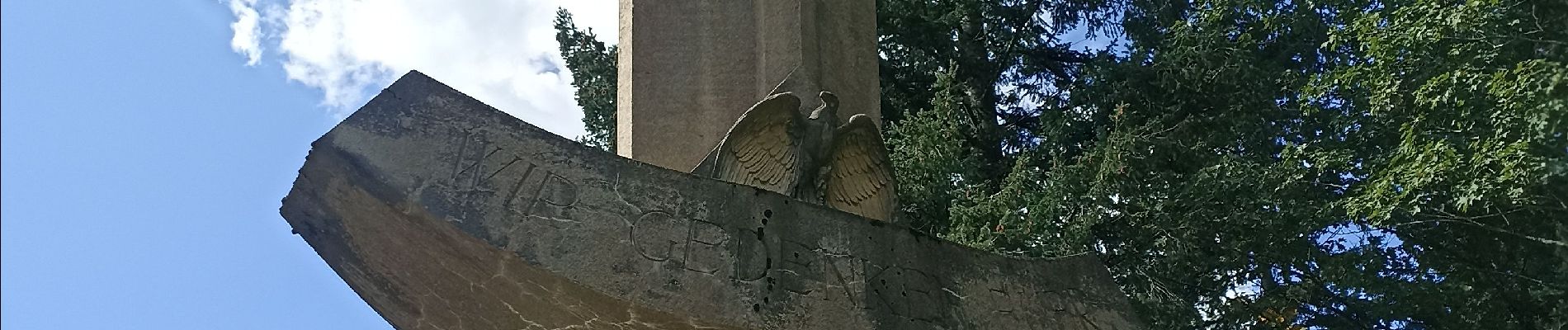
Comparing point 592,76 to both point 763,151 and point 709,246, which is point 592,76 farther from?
point 709,246

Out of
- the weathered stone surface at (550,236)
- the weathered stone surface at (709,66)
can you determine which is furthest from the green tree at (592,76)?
the weathered stone surface at (550,236)

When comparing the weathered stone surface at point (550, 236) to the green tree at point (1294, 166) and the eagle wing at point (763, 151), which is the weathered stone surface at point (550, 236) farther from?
the green tree at point (1294, 166)

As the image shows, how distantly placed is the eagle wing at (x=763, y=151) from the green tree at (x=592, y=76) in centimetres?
793

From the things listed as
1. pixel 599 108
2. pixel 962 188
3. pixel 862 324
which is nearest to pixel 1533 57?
pixel 962 188

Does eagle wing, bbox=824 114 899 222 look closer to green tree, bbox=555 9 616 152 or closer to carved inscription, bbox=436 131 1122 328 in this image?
carved inscription, bbox=436 131 1122 328

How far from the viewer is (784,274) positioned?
4023 millimetres

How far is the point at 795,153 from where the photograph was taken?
16.2ft

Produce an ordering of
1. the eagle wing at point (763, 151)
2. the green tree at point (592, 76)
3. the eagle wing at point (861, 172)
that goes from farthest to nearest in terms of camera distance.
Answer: the green tree at point (592, 76) → the eagle wing at point (861, 172) → the eagle wing at point (763, 151)

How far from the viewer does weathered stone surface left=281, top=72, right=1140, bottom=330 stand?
12.6ft

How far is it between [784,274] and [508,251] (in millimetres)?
675

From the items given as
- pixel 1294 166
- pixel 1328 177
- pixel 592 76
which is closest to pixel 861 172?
pixel 1294 166

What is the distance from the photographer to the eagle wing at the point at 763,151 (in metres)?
4.90

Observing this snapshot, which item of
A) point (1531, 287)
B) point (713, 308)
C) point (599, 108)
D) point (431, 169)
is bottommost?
point (713, 308)

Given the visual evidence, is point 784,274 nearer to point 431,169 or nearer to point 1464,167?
point 431,169
